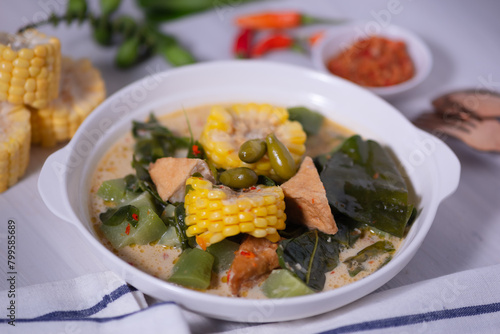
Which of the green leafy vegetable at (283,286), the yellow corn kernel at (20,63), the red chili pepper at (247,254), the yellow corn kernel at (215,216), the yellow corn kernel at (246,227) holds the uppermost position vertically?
the yellow corn kernel at (20,63)

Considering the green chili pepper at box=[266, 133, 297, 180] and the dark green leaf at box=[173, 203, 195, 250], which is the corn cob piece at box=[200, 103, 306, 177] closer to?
the green chili pepper at box=[266, 133, 297, 180]

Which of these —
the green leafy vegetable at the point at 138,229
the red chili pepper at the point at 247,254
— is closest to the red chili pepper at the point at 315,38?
the green leafy vegetable at the point at 138,229

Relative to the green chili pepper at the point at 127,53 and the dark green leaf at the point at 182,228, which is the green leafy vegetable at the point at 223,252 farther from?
the green chili pepper at the point at 127,53

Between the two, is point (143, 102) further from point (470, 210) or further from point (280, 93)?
point (470, 210)

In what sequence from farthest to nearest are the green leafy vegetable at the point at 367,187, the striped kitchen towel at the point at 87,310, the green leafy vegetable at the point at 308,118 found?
the green leafy vegetable at the point at 308,118 → the green leafy vegetable at the point at 367,187 → the striped kitchen towel at the point at 87,310

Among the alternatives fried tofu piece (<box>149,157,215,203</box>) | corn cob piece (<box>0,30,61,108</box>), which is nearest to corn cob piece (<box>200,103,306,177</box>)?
fried tofu piece (<box>149,157,215,203</box>)

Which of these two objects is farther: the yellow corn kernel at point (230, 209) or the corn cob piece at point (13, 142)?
the corn cob piece at point (13, 142)

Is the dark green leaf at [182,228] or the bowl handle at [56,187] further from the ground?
the bowl handle at [56,187]

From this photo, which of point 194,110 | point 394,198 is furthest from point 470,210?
point 194,110
